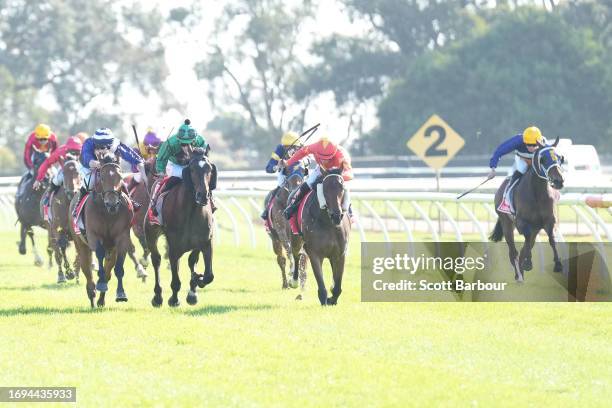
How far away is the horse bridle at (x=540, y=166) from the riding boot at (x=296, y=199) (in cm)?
257

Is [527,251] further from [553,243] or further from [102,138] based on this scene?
[102,138]

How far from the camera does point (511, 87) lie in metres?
48.1

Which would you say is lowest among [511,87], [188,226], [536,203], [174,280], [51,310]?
[51,310]

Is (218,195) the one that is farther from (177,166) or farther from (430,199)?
(177,166)

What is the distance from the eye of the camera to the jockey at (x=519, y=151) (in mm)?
14031

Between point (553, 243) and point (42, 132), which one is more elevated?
point (42, 132)

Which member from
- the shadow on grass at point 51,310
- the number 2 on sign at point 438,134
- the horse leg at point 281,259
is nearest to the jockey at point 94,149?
the shadow on grass at point 51,310

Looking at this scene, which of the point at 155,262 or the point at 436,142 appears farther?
the point at 436,142

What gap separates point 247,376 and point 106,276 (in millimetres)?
4974

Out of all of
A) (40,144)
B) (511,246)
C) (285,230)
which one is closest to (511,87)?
(40,144)

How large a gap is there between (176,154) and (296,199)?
51.3 inches

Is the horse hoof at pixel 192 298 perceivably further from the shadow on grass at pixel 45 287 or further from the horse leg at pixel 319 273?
the shadow on grass at pixel 45 287

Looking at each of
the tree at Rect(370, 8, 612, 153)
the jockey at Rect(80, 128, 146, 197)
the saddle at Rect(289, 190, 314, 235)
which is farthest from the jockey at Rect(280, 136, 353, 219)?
the tree at Rect(370, 8, 612, 153)

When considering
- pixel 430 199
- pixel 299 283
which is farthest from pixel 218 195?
pixel 299 283
